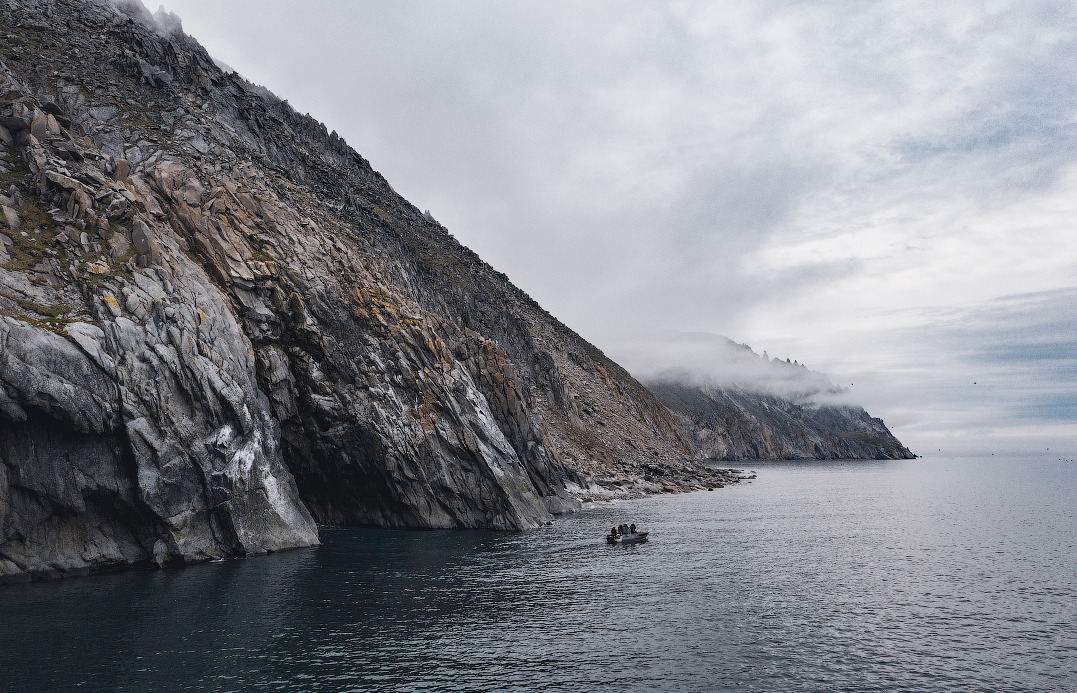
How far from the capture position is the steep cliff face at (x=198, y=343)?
150 ft

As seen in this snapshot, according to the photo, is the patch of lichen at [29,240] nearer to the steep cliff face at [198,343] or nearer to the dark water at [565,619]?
the steep cliff face at [198,343]

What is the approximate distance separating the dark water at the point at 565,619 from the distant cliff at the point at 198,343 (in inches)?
246

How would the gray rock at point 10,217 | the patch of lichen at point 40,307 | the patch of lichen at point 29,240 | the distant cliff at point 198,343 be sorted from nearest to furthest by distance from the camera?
the distant cliff at point 198,343 < the patch of lichen at point 40,307 < the patch of lichen at point 29,240 < the gray rock at point 10,217

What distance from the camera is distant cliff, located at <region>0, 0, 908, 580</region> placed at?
45.8m

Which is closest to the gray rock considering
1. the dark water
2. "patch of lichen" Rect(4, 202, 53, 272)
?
"patch of lichen" Rect(4, 202, 53, 272)

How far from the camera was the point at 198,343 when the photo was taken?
185 feet

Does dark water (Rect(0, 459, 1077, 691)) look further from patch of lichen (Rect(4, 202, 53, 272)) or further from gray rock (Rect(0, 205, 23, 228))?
gray rock (Rect(0, 205, 23, 228))

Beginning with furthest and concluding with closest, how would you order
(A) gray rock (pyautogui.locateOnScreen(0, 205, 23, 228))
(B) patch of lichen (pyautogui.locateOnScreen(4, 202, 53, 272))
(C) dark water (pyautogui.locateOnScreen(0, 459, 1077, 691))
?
(A) gray rock (pyautogui.locateOnScreen(0, 205, 23, 228)) < (B) patch of lichen (pyautogui.locateOnScreen(4, 202, 53, 272)) < (C) dark water (pyautogui.locateOnScreen(0, 459, 1077, 691))

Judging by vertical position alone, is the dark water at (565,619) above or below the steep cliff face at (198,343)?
below

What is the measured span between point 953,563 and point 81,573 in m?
73.3

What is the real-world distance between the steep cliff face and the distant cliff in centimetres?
23

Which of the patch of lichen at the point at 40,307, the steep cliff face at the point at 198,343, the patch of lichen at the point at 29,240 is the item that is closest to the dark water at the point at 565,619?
the steep cliff face at the point at 198,343

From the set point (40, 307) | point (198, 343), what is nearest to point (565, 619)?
point (198, 343)

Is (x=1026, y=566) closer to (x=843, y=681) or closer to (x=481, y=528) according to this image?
(x=843, y=681)
